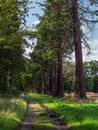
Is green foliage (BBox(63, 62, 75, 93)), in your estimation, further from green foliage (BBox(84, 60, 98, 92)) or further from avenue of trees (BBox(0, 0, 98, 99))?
avenue of trees (BBox(0, 0, 98, 99))

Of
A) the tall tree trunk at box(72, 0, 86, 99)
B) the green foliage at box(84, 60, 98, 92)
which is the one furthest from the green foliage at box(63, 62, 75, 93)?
the tall tree trunk at box(72, 0, 86, 99)

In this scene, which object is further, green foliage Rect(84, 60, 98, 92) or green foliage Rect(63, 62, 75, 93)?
green foliage Rect(84, 60, 98, 92)

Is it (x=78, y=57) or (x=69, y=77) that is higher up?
(x=69, y=77)

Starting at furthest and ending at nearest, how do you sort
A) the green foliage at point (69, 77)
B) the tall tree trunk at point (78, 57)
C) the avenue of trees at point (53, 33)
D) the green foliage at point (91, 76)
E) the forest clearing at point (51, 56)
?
the green foliage at point (91, 76)
the green foliage at point (69, 77)
the tall tree trunk at point (78, 57)
the avenue of trees at point (53, 33)
the forest clearing at point (51, 56)

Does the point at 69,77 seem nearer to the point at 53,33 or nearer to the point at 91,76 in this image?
the point at 91,76

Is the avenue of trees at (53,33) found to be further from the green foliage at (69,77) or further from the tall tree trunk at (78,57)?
the green foliage at (69,77)

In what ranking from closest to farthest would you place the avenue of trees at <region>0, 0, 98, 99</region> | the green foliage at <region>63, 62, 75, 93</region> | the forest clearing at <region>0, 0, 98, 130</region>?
the forest clearing at <region>0, 0, 98, 130</region>, the avenue of trees at <region>0, 0, 98, 99</region>, the green foliage at <region>63, 62, 75, 93</region>

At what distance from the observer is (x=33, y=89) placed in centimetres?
13475

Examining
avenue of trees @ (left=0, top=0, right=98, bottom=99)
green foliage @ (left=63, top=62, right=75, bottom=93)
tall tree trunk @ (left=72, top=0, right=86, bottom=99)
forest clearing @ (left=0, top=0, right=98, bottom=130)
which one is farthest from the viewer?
green foliage @ (left=63, top=62, right=75, bottom=93)

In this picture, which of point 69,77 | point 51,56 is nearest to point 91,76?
point 69,77

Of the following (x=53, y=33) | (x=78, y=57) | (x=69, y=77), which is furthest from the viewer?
(x=69, y=77)

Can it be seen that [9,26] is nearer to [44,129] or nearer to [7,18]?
[7,18]

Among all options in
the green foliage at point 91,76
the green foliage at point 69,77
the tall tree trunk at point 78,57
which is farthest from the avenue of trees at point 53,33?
the green foliage at point 91,76

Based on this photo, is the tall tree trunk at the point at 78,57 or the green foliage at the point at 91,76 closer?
the tall tree trunk at the point at 78,57
